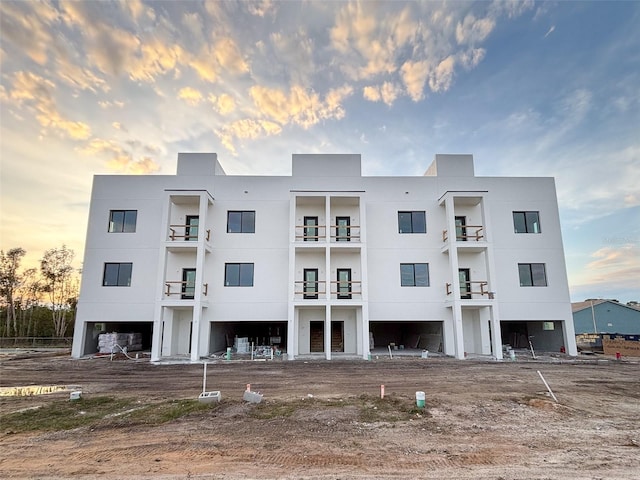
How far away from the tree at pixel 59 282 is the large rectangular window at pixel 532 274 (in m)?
36.5

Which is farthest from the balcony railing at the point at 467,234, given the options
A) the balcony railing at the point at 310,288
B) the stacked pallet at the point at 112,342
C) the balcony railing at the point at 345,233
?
the stacked pallet at the point at 112,342

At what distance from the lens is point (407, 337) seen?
2464cm

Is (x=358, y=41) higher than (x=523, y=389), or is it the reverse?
(x=358, y=41)

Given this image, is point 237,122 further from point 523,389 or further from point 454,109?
point 523,389

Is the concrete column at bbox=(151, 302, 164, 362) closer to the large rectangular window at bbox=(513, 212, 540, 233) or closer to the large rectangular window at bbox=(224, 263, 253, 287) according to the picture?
the large rectangular window at bbox=(224, 263, 253, 287)

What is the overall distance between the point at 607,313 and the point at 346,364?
25368mm

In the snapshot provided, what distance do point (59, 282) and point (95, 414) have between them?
3021 cm

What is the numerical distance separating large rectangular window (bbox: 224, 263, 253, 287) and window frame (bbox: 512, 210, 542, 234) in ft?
51.1

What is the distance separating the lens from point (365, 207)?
64.2 ft

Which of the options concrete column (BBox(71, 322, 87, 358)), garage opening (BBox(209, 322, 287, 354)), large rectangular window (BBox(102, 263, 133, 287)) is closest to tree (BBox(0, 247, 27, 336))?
concrete column (BBox(71, 322, 87, 358))

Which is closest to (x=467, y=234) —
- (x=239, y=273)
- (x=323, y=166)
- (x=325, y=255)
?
(x=325, y=255)

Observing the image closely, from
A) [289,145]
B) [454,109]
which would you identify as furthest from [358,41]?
[289,145]

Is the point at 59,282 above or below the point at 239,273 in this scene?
above

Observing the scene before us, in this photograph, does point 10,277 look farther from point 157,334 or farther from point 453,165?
point 453,165
